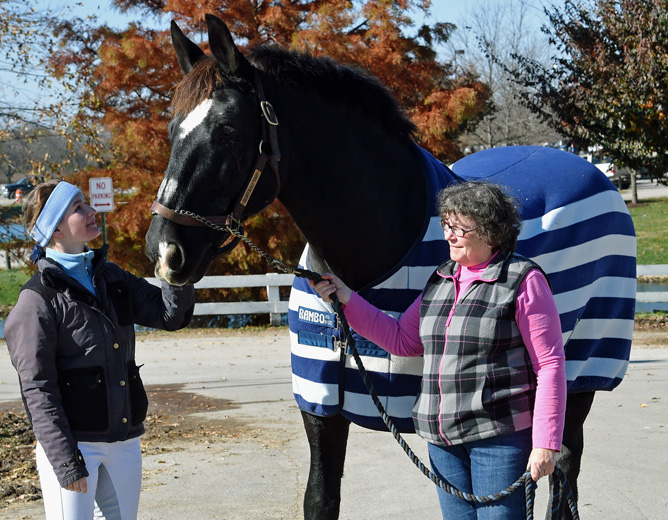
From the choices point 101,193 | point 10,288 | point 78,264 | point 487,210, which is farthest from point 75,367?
point 10,288

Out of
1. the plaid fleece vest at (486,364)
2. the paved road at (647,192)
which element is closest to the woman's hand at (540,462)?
the plaid fleece vest at (486,364)

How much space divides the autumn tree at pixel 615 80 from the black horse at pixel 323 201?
323 inches

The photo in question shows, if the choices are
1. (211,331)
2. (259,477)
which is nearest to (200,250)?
(259,477)

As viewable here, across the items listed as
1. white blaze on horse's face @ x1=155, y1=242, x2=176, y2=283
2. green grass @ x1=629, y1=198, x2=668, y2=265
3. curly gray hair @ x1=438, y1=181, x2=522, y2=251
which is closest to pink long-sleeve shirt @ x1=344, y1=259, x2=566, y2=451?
curly gray hair @ x1=438, y1=181, x2=522, y2=251

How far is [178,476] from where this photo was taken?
197 inches

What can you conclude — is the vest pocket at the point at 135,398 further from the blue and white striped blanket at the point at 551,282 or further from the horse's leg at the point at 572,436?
the horse's leg at the point at 572,436

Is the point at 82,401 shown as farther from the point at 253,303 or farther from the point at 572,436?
the point at 253,303

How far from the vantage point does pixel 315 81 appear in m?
2.79

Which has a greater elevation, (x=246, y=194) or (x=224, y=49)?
(x=224, y=49)

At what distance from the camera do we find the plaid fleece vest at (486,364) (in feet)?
7.97

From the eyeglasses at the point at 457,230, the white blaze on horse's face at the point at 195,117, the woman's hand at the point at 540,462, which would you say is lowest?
the woman's hand at the point at 540,462

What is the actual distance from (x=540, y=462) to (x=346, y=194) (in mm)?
1090

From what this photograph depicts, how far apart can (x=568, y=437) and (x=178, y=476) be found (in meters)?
2.63

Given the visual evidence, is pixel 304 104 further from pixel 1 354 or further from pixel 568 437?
pixel 1 354
